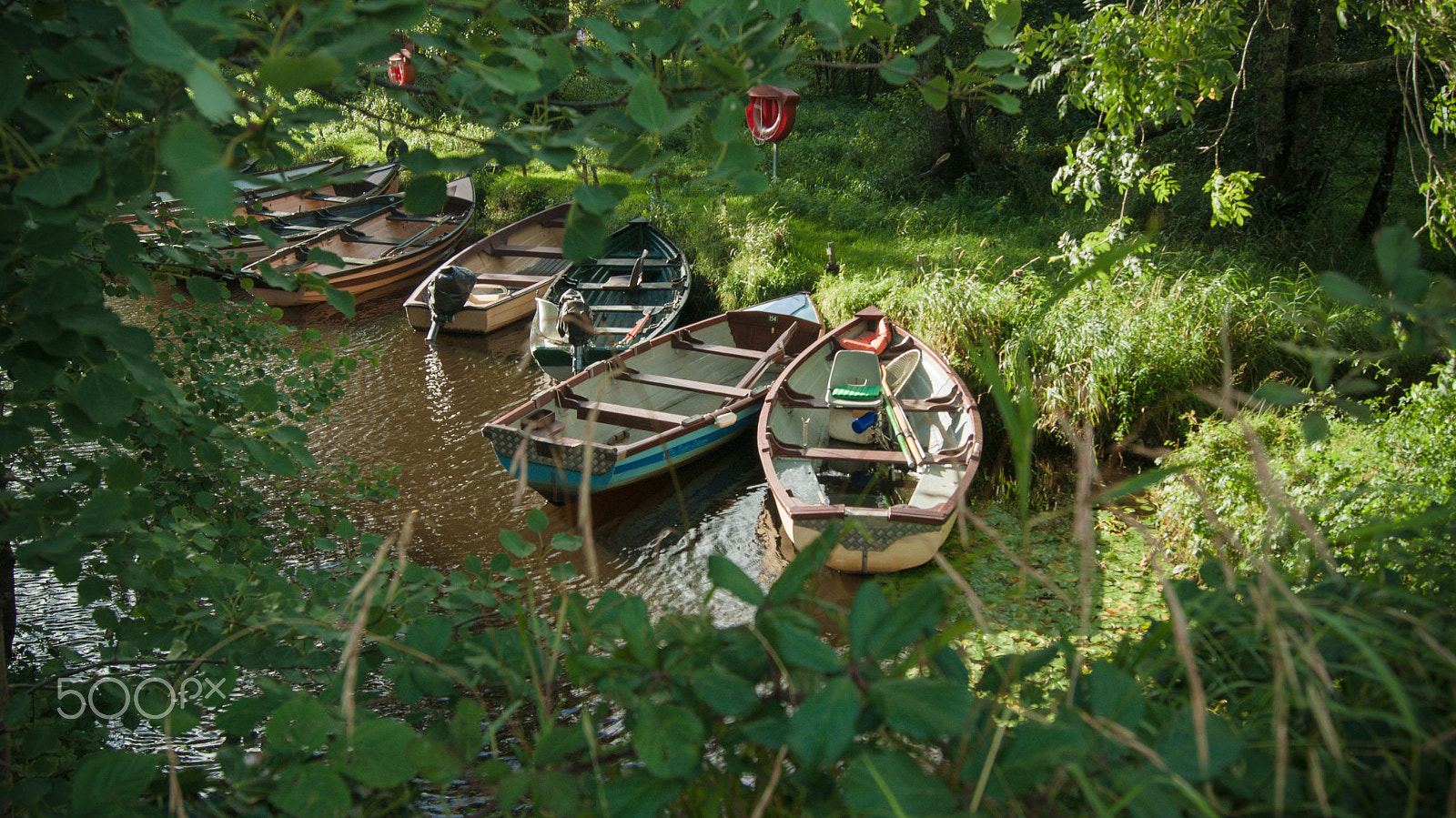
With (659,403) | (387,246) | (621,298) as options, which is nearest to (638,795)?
(659,403)

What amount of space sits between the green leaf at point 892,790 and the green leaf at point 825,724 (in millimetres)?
34

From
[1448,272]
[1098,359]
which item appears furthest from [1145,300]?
[1448,272]

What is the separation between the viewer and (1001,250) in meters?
9.11

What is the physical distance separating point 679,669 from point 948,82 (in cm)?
125

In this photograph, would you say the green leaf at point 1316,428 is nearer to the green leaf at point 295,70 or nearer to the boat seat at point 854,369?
the green leaf at point 295,70

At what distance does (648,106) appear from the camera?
117 centimetres

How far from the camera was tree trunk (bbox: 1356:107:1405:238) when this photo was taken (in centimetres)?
827

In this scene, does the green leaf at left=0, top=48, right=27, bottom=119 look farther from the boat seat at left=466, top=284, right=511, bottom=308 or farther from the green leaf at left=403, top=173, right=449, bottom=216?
the boat seat at left=466, top=284, right=511, bottom=308

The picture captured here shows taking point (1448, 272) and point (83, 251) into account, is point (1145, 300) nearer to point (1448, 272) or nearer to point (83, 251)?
point (1448, 272)

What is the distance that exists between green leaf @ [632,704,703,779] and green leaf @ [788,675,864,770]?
122 mm

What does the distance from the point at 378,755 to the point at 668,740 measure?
1.32ft

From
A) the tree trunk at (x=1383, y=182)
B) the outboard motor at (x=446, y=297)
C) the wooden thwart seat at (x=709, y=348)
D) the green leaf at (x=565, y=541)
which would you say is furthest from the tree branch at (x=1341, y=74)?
the outboard motor at (x=446, y=297)

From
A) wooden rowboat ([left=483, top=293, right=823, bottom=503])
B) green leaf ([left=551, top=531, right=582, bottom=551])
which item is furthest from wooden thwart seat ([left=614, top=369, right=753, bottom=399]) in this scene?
green leaf ([left=551, top=531, right=582, bottom=551])

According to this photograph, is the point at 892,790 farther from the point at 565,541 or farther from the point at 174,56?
the point at 174,56
